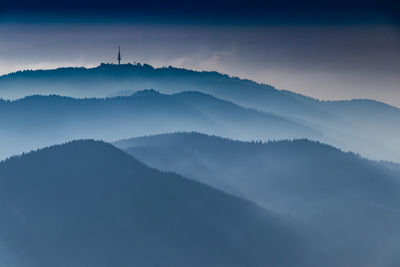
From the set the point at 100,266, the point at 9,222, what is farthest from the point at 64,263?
the point at 9,222

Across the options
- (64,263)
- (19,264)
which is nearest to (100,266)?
(64,263)

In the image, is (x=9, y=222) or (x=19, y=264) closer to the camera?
(x=19, y=264)

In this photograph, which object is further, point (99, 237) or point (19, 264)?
point (99, 237)

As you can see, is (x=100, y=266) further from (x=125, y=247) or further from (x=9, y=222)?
(x=9, y=222)

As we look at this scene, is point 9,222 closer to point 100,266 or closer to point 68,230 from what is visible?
point 68,230

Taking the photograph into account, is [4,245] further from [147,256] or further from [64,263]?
[147,256]

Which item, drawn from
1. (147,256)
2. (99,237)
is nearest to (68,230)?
(99,237)

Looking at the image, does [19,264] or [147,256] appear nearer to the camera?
[19,264]
